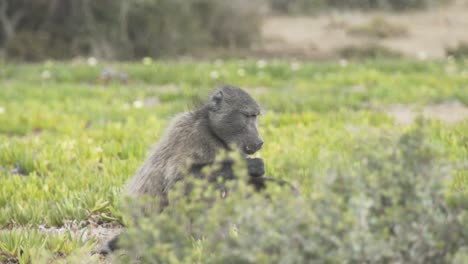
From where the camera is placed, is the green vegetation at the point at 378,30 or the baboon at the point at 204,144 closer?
the baboon at the point at 204,144

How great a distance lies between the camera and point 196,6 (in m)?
22.3

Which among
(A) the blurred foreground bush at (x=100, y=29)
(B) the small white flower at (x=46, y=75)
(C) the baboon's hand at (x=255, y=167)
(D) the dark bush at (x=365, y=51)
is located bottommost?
(D) the dark bush at (x=365, y=51)

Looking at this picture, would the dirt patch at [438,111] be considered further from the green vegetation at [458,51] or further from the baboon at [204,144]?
the green vegetation at [458,51]

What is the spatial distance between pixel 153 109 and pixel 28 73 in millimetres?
4913

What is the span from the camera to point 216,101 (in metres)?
4.32

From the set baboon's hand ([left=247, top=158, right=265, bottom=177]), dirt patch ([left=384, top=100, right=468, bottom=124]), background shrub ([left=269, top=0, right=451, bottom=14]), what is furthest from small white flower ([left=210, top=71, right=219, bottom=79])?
background shrub ([left=269, top=0, right=451, bottom=14])

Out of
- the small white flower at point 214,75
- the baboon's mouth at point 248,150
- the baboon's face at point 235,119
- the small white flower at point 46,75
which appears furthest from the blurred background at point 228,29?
the baboon's mouth at point 248,150

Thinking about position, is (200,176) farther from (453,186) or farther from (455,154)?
(455,154)

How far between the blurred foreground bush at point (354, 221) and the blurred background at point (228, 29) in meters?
13.5

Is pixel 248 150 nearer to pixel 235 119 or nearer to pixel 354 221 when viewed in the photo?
pixel 235 119

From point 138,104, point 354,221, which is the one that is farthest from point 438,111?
point 354,221

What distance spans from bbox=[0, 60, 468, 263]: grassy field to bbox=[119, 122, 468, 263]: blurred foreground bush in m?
0.20

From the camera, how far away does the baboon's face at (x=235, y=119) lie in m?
4.21

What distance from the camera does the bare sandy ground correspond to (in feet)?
75.6
